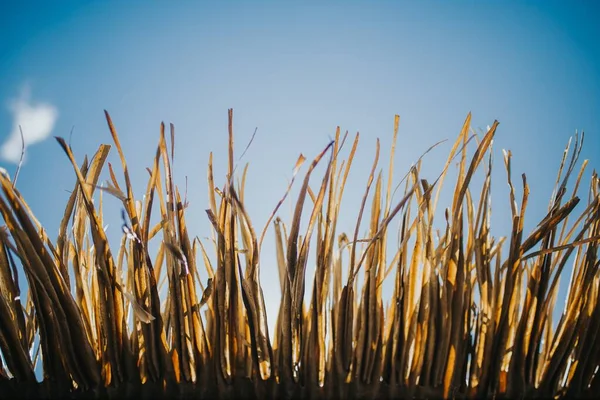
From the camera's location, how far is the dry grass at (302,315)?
0.58 meters

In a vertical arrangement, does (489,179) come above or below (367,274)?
above

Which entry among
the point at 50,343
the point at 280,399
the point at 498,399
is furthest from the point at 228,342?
the point at 498,399

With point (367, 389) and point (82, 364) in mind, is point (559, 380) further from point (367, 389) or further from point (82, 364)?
point (82, 364)

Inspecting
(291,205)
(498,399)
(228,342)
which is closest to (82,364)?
(228,342)

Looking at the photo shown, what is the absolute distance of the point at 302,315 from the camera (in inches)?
23.4

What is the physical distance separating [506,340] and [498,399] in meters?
0.07

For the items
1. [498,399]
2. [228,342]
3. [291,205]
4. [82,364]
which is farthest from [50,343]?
[498,399]

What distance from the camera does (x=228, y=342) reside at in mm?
591

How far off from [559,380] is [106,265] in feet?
1.71

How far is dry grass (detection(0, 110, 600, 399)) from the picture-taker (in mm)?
577

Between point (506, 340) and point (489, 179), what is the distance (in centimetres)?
18

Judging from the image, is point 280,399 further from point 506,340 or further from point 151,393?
point 506,340

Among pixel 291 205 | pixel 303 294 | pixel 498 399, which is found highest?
pixel 291 205

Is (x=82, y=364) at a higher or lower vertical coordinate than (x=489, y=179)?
lower
